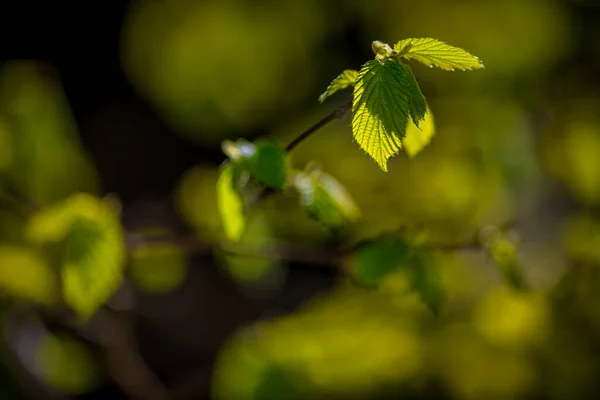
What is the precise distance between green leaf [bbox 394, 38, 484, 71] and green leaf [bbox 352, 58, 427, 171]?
30 millimetres

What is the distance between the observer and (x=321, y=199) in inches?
40.4

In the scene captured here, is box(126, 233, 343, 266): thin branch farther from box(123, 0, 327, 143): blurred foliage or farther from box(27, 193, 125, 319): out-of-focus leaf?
box(123, 0, 327, 143): blurred foliage

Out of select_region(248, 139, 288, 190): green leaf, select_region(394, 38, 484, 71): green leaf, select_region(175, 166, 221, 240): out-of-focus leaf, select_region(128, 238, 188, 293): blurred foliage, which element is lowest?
select_region(128, 238, 188, 293): blurred foliage

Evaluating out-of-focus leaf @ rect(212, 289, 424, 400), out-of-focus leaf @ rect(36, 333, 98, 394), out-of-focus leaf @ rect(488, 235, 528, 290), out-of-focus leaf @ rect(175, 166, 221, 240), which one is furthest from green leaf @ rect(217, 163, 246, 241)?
out-of-focus leaf @ rect(36, 333, 98, 394)

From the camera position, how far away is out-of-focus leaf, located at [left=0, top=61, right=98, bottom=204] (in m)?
1.62

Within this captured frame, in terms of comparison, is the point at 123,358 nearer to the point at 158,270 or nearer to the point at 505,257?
the point at 158,270

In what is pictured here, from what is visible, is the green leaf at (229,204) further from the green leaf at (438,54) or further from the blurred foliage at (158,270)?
the blurred foliage at (158,270)

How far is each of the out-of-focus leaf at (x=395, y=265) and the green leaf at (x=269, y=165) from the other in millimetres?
254

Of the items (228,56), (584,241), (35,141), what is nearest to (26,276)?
(35,141)

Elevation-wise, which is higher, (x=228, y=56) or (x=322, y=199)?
(x=322, y=199)

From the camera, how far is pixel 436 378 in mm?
2031

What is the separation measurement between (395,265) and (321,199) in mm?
190

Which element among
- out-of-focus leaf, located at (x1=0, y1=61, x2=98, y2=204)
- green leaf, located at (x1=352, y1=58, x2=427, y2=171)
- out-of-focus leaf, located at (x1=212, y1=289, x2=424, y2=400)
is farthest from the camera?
out-of-focus leaf, located at (x1=0, y1=61, x2=98, y2=204)

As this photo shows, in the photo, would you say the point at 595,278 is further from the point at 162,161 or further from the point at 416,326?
the point at 162,161
